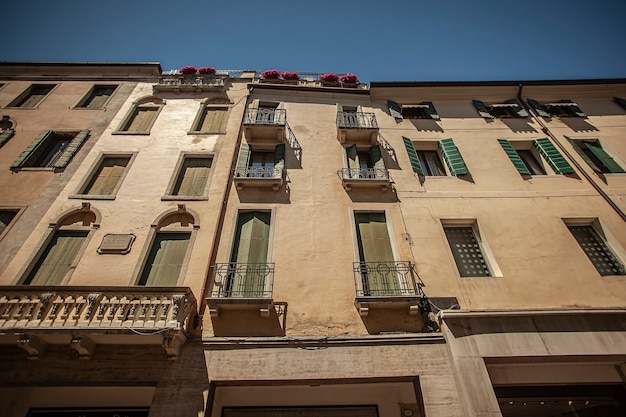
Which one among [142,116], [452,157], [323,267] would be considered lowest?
[323,267]

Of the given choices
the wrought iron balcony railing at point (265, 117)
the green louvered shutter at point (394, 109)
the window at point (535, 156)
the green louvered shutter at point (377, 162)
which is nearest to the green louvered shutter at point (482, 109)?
the window at point (535, 156)

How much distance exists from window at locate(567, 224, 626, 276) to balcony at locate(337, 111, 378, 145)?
7.75 metres

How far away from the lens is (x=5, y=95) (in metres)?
14.9

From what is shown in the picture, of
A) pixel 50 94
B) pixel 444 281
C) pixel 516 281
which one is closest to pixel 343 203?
pixel 444 281

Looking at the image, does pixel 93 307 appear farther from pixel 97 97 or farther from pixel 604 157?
pixel 604 157

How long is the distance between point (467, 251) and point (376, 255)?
302 cm

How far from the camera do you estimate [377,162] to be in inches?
482

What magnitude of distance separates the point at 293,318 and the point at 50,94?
1646cm

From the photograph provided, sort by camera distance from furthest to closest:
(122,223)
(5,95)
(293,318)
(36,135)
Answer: (5,95) < (36,135) < (122,223) < (293,318)

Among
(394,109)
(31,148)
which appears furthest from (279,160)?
(31,148)

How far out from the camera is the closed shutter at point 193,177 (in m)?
11.1

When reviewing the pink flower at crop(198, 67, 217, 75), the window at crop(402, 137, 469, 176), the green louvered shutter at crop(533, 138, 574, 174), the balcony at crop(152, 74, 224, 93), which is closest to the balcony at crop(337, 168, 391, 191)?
the window at crop(402, 137, 469, 176)

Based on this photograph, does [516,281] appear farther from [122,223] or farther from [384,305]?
[122,223]

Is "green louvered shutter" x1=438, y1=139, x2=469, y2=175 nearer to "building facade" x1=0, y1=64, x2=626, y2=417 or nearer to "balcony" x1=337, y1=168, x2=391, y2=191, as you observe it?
"building facade" x1=0, y1=64, x2=626, y2=417
